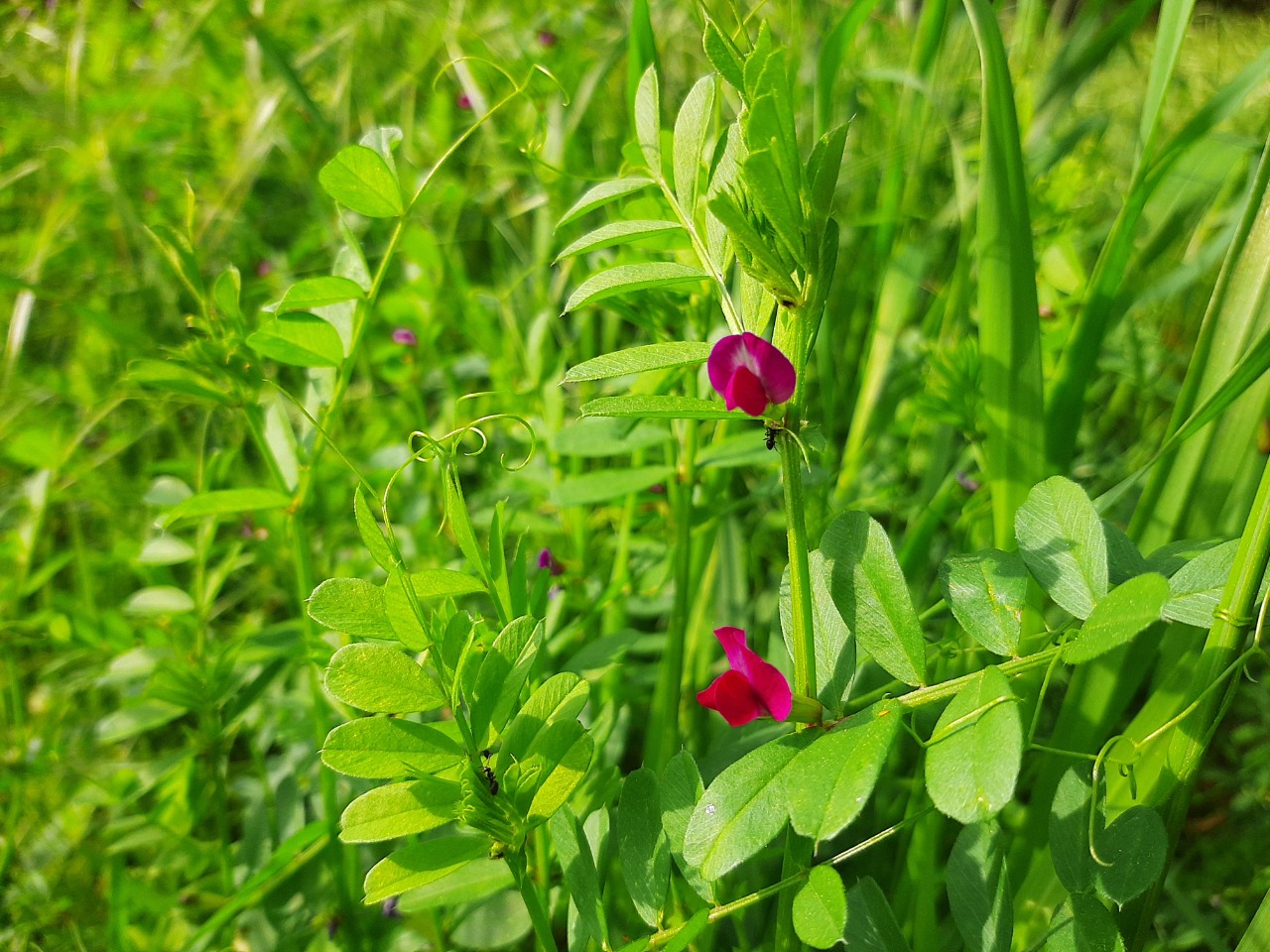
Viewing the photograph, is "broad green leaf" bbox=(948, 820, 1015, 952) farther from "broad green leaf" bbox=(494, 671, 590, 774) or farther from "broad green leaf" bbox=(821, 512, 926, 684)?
"broad green leaf" bbox=(494, 671, 590, 774)

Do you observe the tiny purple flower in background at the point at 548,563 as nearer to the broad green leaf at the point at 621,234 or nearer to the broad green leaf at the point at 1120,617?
the broad green leaf at the point at 621,234

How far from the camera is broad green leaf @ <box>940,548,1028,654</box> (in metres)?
0.43

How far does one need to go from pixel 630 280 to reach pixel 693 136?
0.08 m

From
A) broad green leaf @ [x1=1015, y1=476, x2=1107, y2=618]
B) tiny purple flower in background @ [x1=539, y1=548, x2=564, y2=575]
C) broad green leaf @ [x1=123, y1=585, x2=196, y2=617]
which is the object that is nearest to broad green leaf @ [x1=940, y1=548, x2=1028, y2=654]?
broad green leaf @ [x1=1015, y1=476, x2=1107, y2=618]

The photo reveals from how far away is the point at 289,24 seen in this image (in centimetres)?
161

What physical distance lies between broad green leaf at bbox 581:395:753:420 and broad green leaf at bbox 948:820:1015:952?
0.24 m

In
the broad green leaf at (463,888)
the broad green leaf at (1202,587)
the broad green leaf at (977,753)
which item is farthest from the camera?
the broad green leaf at (463,888)

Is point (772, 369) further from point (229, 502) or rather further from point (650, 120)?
point (229, 502)

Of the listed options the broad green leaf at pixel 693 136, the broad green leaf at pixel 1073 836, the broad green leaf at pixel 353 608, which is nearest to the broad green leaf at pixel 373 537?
the broad green leaf at pixel 353 608

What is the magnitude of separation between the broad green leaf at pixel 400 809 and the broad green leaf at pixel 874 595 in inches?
7.7

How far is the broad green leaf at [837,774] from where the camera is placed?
35 centimetres

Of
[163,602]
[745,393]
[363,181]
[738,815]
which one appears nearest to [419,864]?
[738,815]

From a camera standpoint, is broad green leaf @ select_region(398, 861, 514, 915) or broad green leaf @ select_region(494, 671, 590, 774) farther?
broad green leaf @ select_region(398, 861, 514, 915)

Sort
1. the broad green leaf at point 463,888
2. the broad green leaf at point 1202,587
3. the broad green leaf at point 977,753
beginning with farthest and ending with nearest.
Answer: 1. the broad green leaf at point 463,888
2. the broad green leaf at point 1202,587
3. the broad green leaf at point 977,753
